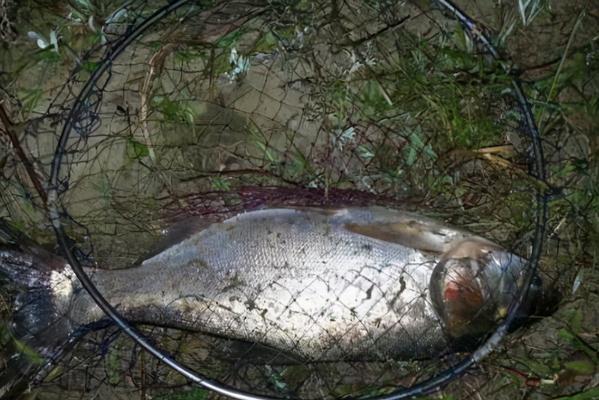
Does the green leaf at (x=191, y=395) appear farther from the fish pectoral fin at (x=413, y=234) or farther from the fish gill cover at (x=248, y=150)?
the fish pectoral fin at (x=413, y=234)

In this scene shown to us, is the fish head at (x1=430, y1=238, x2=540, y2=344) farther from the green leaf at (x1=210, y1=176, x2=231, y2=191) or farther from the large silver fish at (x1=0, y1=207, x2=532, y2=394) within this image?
the green leaf at (x1=210, y1=176, x2=231, y2=191)

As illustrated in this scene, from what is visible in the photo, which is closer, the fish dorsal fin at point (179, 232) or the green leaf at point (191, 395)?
the fish dorsal fin at point (179, 232)

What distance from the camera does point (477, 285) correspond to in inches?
113

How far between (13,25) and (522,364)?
107 inches

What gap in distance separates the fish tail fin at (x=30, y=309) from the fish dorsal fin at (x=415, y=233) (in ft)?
4.11

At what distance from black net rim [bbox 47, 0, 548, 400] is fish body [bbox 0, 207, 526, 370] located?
88 mm

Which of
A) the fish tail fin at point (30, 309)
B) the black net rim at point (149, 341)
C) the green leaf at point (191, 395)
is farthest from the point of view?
the green leaf at point (191, 395)

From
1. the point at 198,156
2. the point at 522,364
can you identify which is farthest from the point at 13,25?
the point at 522,364

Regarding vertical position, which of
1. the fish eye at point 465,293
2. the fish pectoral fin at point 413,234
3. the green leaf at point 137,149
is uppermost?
the green leaf at point 137,149

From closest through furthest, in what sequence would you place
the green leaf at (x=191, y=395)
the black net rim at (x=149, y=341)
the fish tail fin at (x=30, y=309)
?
the black net rim at (x=149, y=341) < the fish tail fin at (x=30, y=309) < the green leaf at (x=191, y=395)

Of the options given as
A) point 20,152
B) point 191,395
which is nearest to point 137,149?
point 20,152

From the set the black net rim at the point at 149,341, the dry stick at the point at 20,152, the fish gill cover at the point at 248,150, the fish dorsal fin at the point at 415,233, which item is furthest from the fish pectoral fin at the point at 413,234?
the dry stick at the point at 20,152

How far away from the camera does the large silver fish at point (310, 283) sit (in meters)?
2.85

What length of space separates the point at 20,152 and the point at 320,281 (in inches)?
57.9
